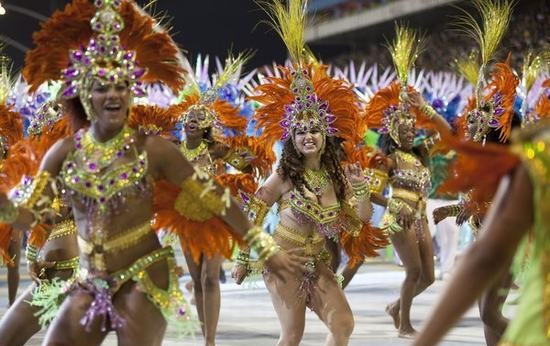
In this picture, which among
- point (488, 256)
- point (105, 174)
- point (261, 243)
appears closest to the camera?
point (488, 256)

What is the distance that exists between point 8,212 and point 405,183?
16.7 ft

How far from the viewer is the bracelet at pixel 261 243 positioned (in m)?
4.91

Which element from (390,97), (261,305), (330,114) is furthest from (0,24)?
(330,114)

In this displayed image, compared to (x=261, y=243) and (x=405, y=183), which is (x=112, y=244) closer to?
(x=261, y=243)

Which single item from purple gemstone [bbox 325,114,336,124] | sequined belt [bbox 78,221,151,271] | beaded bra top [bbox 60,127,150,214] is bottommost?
sequined belt [bbox 78,221,151,271]

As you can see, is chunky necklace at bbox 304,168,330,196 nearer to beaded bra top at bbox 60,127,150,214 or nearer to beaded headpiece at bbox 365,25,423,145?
beaded bra top at bbox 60,127,150,214

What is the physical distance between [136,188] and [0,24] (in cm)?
2640

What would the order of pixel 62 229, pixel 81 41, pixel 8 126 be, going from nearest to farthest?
pixel 81 41 < pixel 62 229 < pixel 8 126

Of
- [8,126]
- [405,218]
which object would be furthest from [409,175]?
[8,126]

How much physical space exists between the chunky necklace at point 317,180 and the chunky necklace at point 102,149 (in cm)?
206

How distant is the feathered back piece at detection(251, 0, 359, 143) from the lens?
24.0ft

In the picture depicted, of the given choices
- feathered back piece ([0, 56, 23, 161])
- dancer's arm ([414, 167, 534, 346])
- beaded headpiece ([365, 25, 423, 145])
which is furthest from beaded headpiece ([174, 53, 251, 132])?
dancer's arm ([414, 167, 534, 346])

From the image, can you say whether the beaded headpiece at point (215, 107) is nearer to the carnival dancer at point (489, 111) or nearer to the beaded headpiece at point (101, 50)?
the carnival dancer at point (489, 111)

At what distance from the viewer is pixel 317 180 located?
277 inches
